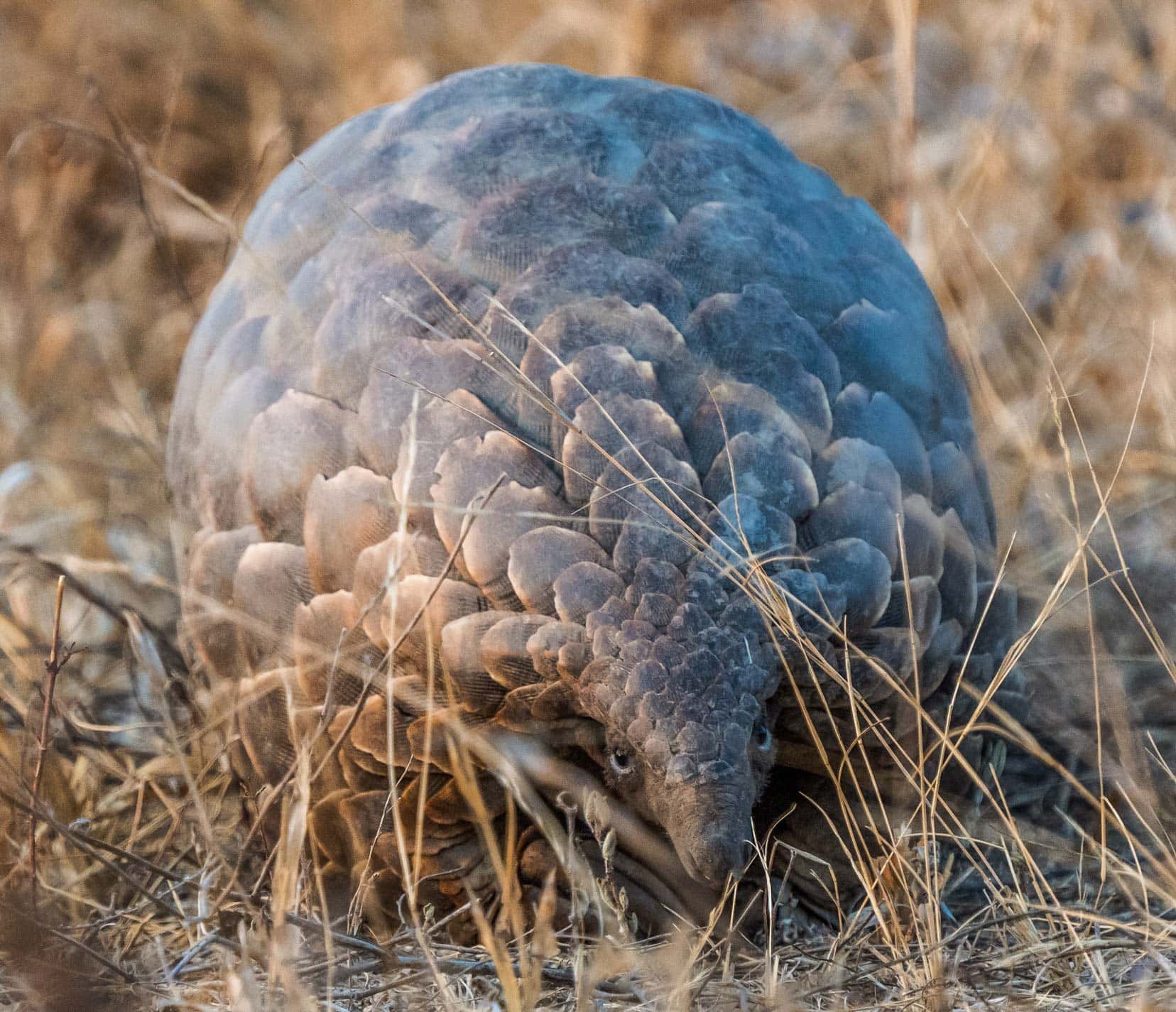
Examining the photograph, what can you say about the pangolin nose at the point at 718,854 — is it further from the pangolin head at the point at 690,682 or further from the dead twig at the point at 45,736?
the dead twig at the point at 45,736

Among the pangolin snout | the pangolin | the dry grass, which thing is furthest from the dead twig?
the pangolin snout

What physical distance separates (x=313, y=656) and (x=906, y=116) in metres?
2.10

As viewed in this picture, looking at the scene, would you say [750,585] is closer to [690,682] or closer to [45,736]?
[690,682]

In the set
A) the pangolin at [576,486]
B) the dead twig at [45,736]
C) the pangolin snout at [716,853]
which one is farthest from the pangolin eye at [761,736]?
the dead twig at [45,736]

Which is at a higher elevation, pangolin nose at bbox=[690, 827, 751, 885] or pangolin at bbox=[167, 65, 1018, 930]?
pangolin at bbox=[167, 65, 1018, 930]

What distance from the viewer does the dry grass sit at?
1.55 meters

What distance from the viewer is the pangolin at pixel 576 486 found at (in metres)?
1.54

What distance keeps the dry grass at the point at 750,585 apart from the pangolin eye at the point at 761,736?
0.57ft

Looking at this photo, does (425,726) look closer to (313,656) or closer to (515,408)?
(313,656)

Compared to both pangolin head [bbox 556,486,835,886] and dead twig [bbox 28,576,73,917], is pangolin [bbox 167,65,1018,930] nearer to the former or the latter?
pangolin head [bbox 556,486,835,886]

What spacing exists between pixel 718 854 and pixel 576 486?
457 mm

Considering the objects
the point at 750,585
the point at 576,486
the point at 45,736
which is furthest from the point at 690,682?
the point at 45,736

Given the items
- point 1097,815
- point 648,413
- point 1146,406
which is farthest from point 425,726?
point 1146,406

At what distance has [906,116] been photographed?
3123 millimetres
